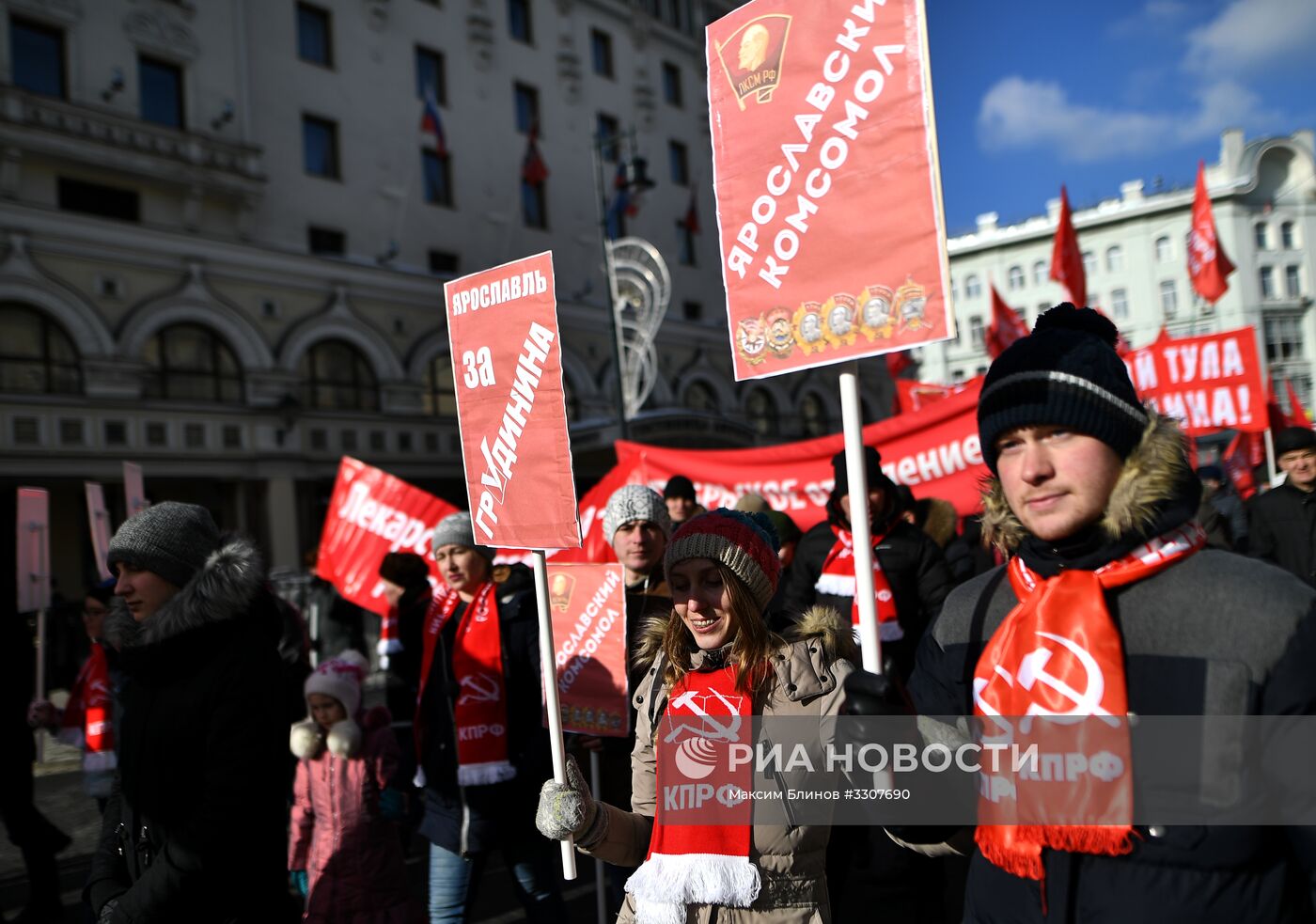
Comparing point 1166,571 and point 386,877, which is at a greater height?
point 1166,571

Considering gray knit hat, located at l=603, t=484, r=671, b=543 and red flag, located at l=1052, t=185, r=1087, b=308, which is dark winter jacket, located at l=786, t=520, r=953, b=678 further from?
red flag, located at l=1052, t=185, r=1087, b=308

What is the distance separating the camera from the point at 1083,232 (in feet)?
202

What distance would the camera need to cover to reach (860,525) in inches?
83.6

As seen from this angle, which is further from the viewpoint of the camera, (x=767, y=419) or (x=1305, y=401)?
(x=1305, y=401)

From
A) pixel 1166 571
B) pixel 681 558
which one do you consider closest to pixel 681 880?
pixel 681 558

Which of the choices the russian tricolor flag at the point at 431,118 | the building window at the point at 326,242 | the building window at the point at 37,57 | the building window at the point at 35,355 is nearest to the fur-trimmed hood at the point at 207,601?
the building window at the point at 35,355

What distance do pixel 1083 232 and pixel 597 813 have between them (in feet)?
220

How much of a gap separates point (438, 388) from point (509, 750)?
62.6 ft

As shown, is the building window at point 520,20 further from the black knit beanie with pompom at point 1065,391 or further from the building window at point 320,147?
the black knit beanie with pompom at point 1065,391

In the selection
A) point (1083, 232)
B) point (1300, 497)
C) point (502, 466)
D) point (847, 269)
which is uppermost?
point (1083, 232)

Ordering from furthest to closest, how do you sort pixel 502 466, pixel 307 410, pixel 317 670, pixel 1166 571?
pixel 307 410
pixel 317 670
pixel 502 466
pixel 1166 571

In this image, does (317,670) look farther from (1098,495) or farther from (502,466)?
(1098,495)

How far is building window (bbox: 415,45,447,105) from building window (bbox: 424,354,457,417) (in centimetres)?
678

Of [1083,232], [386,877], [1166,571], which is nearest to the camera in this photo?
[1166,571]
